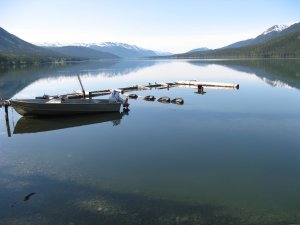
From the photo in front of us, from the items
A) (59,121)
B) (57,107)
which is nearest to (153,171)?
(59,121)

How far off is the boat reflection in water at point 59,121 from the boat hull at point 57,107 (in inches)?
25.7

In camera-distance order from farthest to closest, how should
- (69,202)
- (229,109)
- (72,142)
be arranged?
(229,109), (72,142), (69,202)

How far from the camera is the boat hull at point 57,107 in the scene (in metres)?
36.8

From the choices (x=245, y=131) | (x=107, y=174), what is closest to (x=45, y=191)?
(x=107, y=174)

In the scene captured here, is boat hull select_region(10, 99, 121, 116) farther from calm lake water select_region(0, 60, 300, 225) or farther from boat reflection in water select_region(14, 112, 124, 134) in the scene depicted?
calm lake water select_region(0, 60, 300, 225)

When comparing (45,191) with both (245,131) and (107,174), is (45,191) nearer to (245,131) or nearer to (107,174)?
(107,174)

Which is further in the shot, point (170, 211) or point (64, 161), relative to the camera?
point (64, 161)

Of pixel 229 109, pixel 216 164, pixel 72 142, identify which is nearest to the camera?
pixel 216 164

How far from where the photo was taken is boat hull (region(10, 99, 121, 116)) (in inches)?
1451

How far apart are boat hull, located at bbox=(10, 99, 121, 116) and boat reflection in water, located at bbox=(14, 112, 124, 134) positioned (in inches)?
25.7

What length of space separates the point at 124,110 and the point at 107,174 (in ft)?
79.1

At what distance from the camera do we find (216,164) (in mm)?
20047

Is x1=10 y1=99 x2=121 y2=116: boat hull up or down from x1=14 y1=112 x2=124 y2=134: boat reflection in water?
up

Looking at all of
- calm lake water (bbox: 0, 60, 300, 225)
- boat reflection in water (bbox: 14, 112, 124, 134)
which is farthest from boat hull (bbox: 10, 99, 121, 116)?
calm lake water (bbox: 0, 60, 300, 225)
